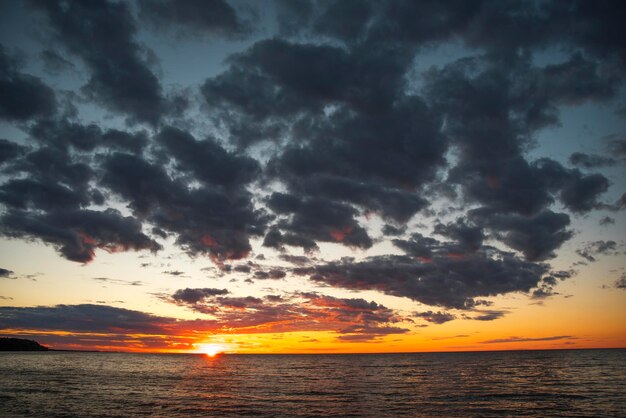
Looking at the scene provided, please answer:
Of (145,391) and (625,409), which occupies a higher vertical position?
(625,409)

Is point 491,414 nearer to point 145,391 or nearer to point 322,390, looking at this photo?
point 322,390

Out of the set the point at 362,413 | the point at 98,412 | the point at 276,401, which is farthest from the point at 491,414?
the point at 98,412

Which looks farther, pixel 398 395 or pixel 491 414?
pixel 398 395

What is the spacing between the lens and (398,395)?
50.7m

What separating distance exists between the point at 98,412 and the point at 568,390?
58.0 m

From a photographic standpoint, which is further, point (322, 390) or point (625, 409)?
point (322, 390)

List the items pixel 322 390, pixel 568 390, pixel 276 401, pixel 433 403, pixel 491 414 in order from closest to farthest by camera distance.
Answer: pixel 491 414 → pixel 433 403 → pixel 276 401 → pixel 568 390 → pixel 322 390

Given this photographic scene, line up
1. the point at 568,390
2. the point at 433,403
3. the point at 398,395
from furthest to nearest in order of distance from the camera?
the point at 568,390 → the point at 398,395 → the point at 433,403

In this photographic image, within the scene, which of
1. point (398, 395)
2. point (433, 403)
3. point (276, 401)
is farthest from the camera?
point (398, 395)

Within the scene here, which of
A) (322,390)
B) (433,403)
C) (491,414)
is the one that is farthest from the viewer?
(322,390)

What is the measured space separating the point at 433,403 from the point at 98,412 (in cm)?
3450

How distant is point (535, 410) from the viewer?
39.5 m

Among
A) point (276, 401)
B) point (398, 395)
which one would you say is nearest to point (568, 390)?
point (398, 395)

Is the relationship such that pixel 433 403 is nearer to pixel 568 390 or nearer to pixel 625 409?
pixel 625 409
